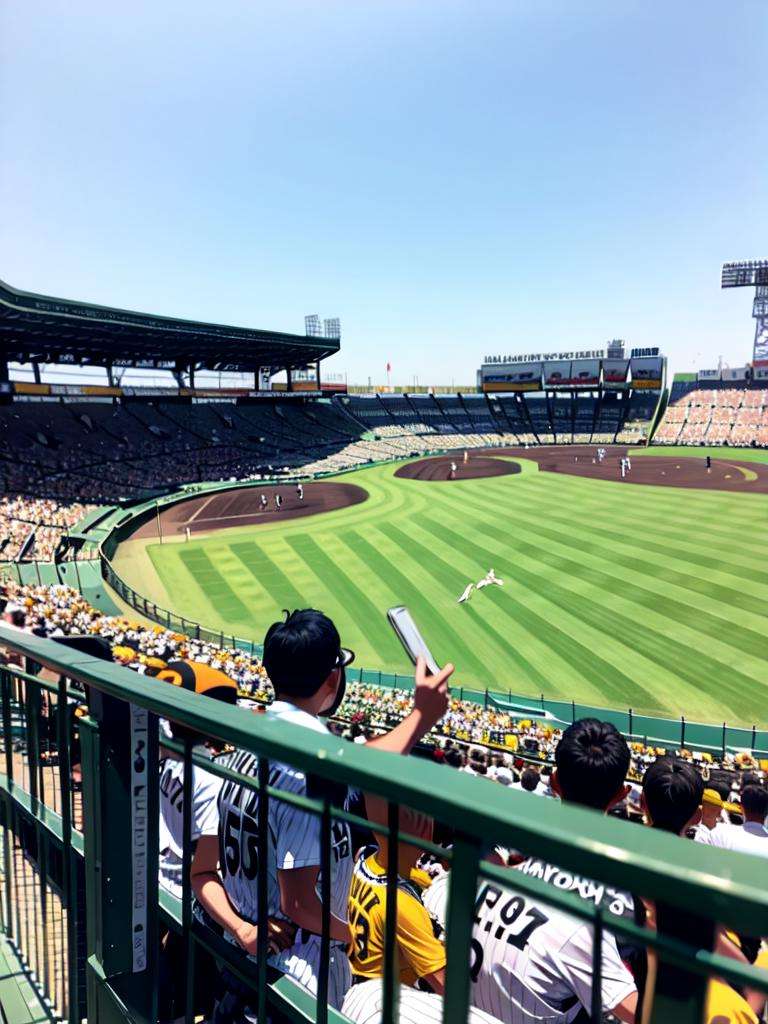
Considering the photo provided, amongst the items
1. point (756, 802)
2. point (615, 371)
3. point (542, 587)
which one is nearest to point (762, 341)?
point (615, 371)

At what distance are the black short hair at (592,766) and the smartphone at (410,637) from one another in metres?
0.83

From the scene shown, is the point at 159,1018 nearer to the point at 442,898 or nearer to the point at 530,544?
the point at 442,898

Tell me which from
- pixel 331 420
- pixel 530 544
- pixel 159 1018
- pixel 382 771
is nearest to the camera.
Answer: pixel 382 771

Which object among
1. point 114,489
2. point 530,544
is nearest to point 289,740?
point 530,544

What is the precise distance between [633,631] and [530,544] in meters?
11.2

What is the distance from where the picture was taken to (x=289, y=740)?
176 cm

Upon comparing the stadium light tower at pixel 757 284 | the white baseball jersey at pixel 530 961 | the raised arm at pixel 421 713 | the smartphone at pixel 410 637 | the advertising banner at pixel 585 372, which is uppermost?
the stadium light tower at pixel 757 284

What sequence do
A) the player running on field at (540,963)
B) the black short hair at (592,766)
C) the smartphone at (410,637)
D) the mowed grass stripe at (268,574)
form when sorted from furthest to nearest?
the mowed grass stripe at (268,574) → the black short hair at (592,766) → the smartphone at (410,637) → the player running on field at (540,963)

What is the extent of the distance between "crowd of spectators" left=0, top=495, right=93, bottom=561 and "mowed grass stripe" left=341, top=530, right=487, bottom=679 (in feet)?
48.5

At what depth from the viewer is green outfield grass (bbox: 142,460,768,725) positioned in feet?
63.1

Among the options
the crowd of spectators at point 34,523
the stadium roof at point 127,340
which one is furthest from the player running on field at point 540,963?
the stadium roof at point 127,340

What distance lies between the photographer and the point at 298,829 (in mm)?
2338

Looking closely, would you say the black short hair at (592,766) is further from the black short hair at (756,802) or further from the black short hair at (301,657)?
the black short hair at (756,802)

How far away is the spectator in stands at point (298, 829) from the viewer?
2352mm
